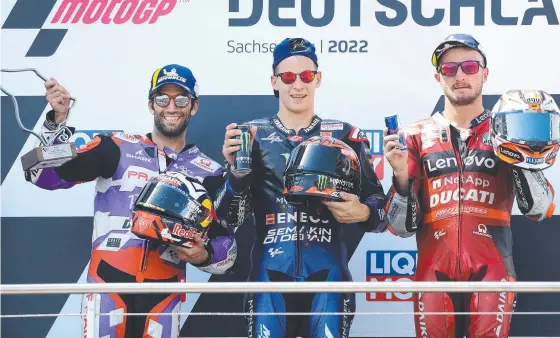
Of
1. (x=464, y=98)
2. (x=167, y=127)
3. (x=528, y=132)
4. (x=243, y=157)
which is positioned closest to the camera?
(x=528, y=132)

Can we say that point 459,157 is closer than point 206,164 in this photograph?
Yes

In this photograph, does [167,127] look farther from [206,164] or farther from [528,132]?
[528,132]

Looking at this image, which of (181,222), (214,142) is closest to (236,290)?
(181,222)

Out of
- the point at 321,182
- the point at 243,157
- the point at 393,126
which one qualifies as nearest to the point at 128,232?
the point at 243,157

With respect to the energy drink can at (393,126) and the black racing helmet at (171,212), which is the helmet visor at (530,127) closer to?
the energy drink can at (393,126)

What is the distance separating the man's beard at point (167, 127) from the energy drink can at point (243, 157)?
35cm

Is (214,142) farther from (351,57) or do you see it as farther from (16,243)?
(16,243)

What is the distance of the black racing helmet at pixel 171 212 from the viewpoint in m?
3.06

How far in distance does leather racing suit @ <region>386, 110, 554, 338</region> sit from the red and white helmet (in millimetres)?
110

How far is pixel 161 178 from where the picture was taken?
10.3ft

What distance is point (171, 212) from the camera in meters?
3.06

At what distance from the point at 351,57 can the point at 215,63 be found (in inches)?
21.6

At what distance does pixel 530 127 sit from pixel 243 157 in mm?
952

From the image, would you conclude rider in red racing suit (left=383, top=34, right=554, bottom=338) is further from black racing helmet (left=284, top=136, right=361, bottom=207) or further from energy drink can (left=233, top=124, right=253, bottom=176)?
energy drink can (left=233, top=124, right=253, bottom=176)
